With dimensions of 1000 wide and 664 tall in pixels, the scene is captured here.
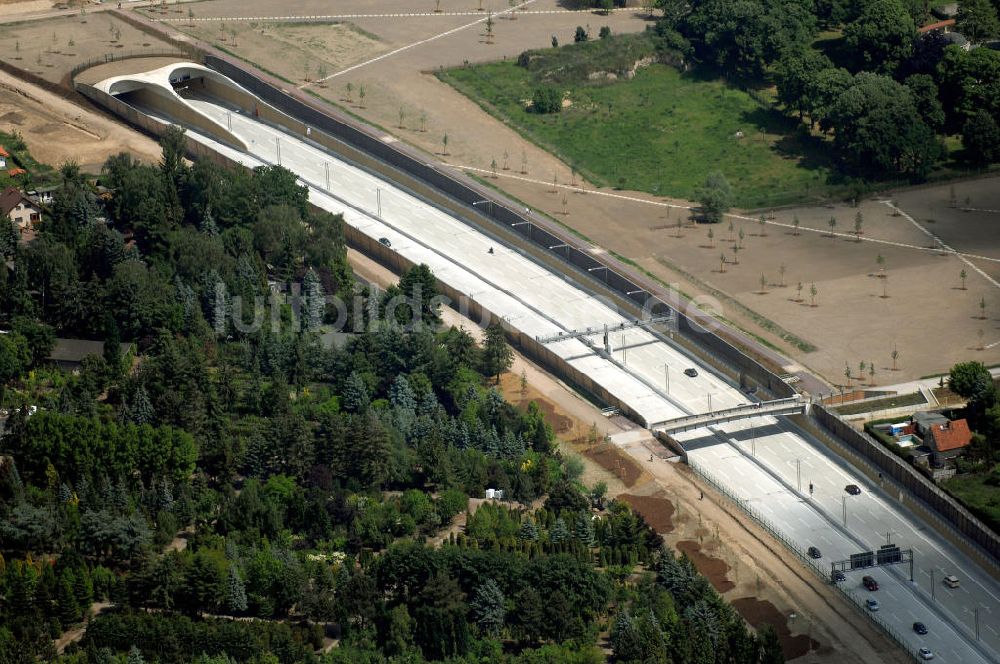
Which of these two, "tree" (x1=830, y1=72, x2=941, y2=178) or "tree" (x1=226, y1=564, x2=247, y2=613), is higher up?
"tree" (x1=830, y1=72, x2=941, y2=178)

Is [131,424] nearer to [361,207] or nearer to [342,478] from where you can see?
[342,478]

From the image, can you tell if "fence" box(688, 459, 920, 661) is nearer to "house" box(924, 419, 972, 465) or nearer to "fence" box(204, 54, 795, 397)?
"fence" box(204, 54, 795, 397)

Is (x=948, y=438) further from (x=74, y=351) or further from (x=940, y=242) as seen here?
(x=74, y=351)

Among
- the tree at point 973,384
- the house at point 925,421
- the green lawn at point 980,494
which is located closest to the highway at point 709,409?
the green lawn at point 980,494

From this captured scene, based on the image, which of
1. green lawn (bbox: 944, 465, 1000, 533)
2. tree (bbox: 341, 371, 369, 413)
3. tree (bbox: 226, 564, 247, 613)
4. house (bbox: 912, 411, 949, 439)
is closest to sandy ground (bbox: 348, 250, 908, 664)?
tree (bbox: 341, 371, 369, 413)

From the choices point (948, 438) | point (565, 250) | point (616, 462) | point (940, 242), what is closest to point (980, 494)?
point (948, 438)

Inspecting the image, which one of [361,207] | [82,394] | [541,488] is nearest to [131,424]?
[82,394]
